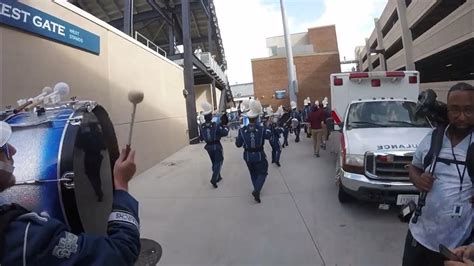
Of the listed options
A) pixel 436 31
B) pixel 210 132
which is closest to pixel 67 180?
pixel 210 132

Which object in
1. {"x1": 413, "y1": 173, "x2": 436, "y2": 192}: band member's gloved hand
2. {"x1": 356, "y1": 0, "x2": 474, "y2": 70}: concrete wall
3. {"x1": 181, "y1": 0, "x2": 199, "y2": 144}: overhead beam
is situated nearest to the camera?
{"x1": 413, "y1": 173, "x2": 436, "y2": 192}: band member's gloved hand

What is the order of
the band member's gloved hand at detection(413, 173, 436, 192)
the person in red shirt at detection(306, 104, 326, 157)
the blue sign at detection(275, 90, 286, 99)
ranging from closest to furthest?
the band member's gloved hand at detection(413, 173, 436, 192)
the person in red shirt at detection(306, 104, 326, 157)
the blue sign at detection(275, 90, 286, 99)

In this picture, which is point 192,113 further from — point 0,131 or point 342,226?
point 0,131

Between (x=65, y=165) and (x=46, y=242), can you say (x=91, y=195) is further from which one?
(x=46, y=242)

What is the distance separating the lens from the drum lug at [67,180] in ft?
6.46

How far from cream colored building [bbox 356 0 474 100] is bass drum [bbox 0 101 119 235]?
19.4 metres

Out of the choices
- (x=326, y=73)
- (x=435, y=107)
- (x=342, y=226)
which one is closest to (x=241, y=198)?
(x=342, y=226)

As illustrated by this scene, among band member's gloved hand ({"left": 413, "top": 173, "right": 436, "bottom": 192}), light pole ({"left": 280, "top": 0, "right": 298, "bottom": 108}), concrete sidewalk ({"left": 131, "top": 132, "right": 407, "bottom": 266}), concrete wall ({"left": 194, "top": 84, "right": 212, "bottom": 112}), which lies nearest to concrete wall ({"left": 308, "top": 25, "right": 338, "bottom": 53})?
concrete wall ({"left": 194, "top": 84, "right": 212, "bottom": 112})

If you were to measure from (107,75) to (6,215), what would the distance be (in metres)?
8.43

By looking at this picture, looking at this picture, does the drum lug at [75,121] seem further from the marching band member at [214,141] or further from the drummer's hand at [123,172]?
the marching band member at [214,141]

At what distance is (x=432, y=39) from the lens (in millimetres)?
24125

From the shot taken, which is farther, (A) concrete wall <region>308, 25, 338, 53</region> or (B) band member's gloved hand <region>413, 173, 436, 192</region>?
(A) concrete wall <region>308, 25, 338, 53</region>

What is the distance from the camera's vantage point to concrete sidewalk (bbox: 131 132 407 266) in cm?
437

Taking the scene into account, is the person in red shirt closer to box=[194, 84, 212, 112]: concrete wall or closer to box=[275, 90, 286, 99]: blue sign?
box=[194, 84, 212, 112]: concrete wall
